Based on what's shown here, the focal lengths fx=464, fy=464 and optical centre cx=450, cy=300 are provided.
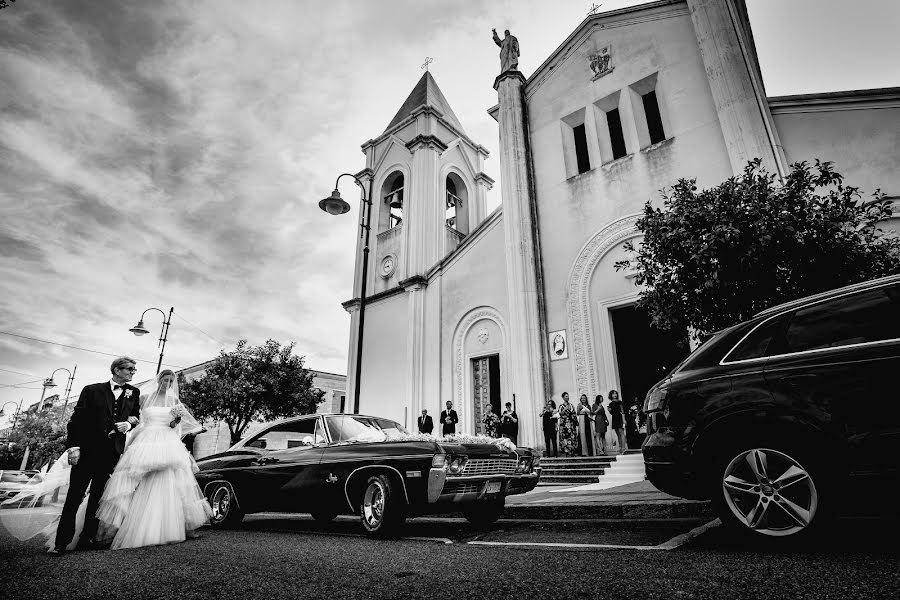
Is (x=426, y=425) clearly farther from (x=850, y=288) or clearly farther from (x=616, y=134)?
(x=850, y=288)

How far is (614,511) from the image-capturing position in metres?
5.31

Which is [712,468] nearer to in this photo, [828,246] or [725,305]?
[725,305]

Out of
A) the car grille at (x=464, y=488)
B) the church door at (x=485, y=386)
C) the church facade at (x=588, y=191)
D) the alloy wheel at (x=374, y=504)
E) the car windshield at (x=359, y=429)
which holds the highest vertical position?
the church facade at (x=588, y=191)

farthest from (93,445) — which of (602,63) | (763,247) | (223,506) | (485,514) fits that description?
(602,63)

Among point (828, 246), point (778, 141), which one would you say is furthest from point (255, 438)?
point (778, 141)

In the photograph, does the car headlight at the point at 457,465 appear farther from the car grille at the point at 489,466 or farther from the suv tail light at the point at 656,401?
the suv tail light at the point at 656,401

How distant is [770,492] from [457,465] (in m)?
2.78

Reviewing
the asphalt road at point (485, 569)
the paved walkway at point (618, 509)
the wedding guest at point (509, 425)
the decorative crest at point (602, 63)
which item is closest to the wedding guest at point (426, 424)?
the wedding guest at point (509, 425)

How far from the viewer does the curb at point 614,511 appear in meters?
4.88

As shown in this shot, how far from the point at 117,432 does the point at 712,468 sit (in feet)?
17.8

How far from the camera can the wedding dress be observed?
15.0ft

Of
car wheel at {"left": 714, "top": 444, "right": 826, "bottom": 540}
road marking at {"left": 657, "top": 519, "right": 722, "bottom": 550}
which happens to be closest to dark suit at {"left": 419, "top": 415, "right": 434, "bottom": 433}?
road marking at {"left": 657, "top": 519, "right": 722, "bottom": 550}

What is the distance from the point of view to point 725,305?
303 inches

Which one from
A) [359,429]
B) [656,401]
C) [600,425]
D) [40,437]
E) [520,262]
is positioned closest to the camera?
[656,401]
